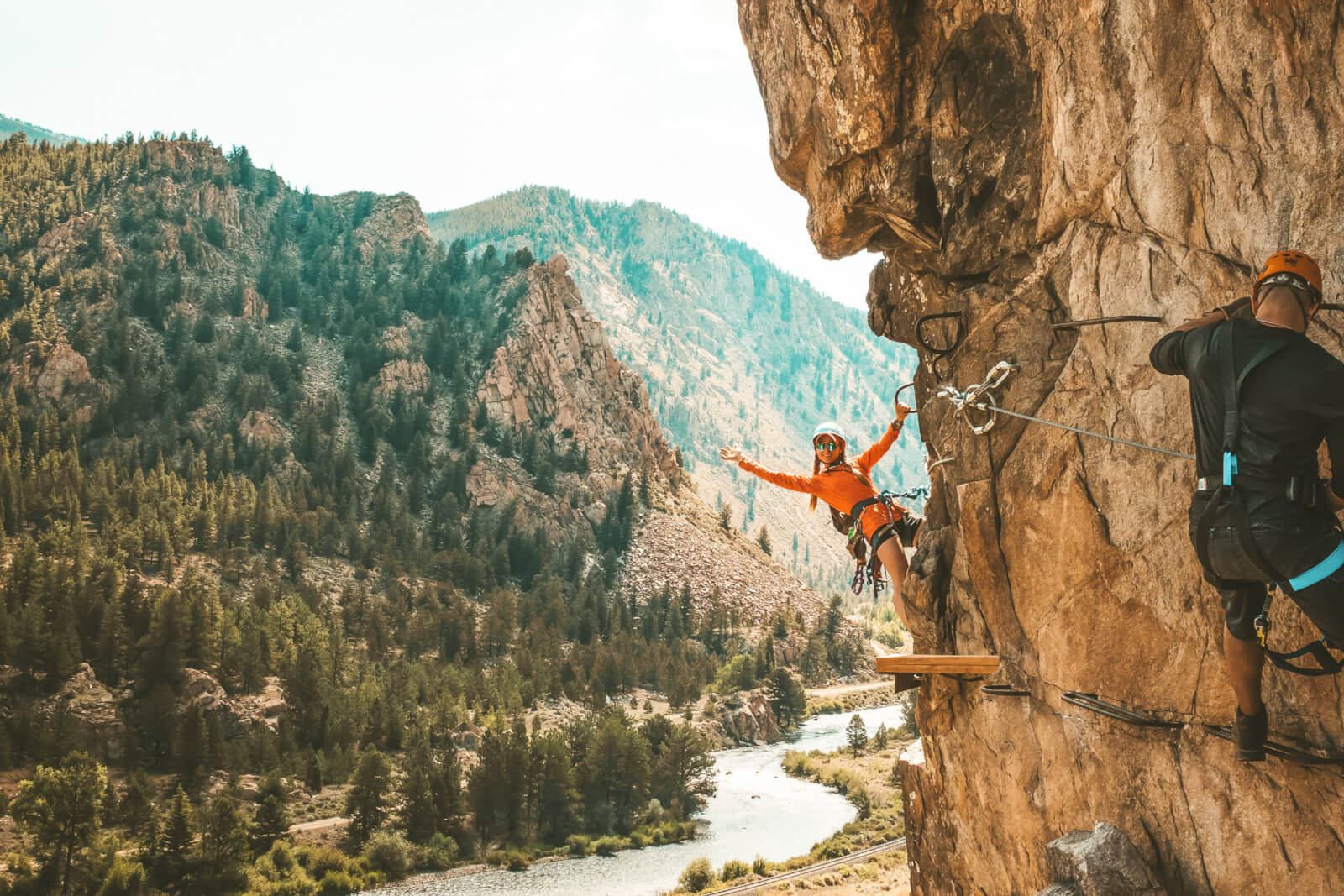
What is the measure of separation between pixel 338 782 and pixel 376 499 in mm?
43746

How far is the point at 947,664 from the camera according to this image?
733 cm

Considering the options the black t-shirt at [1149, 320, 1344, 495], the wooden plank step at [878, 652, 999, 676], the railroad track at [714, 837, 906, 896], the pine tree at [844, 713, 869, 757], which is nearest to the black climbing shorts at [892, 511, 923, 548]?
the wooden plank step at [878, 652, 999, 676]

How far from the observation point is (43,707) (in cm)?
4338

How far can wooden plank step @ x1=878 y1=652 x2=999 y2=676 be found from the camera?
23.9 ft

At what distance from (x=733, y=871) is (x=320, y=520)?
174 feet

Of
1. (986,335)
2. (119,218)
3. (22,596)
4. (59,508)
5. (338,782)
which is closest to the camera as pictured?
(986,335)

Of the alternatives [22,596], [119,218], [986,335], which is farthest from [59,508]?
[986,335]

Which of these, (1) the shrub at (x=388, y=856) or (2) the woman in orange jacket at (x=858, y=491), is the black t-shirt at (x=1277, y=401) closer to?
(2) the woman in orange jacket at (x=858, y=491)

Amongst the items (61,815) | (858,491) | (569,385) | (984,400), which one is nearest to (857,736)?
(61,815)

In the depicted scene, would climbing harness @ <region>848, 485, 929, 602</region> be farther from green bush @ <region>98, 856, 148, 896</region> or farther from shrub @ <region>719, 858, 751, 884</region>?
green bush @ <region>98, 856, 148, 896</region>

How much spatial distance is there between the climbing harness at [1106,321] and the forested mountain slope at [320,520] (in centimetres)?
3920

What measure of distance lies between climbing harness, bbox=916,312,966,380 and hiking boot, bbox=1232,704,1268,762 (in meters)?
4.25

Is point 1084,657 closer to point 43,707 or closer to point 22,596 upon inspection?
point 43,707

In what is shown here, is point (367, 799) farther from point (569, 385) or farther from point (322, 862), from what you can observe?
point (569, 385)
